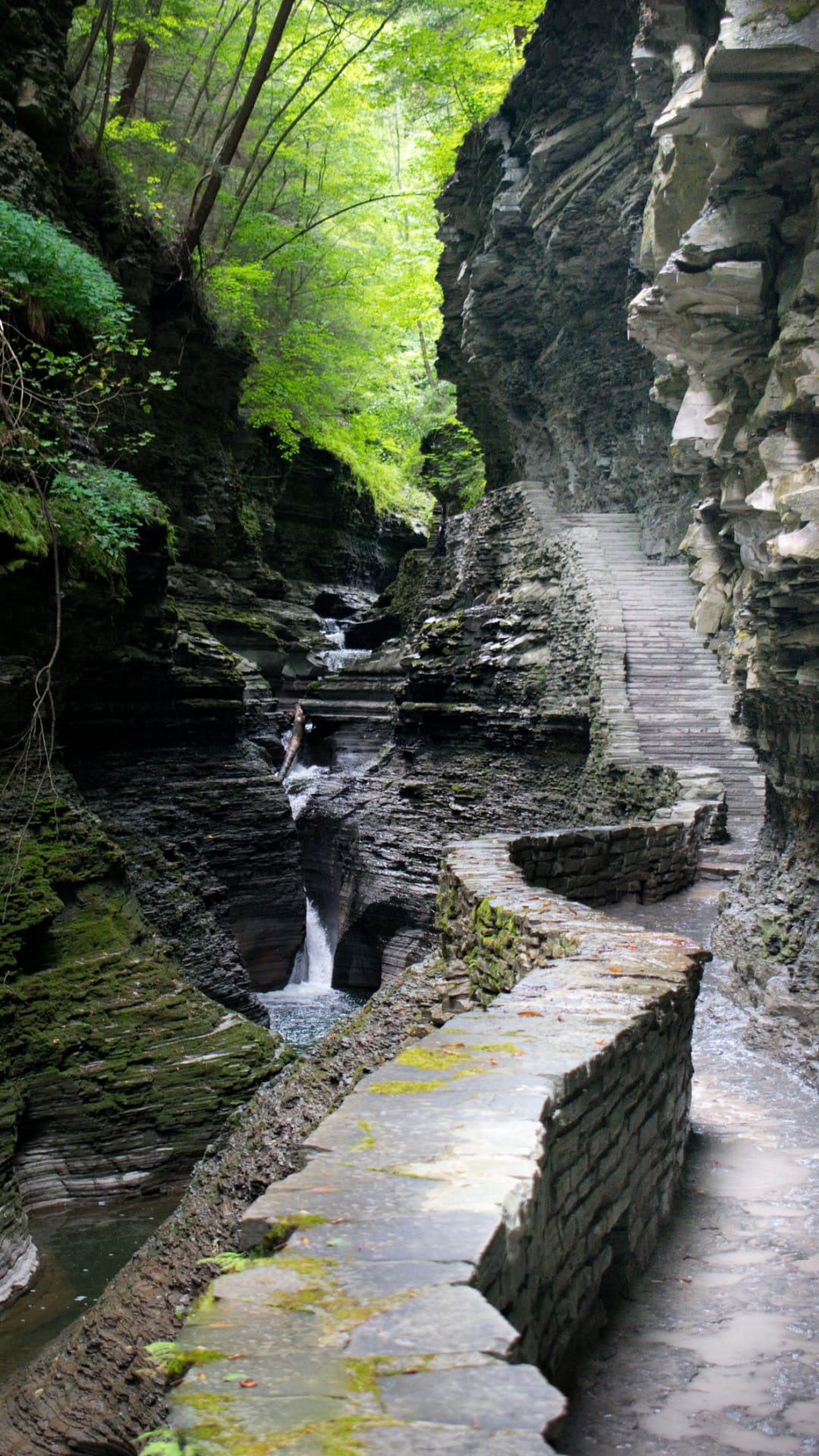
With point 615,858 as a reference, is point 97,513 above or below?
above

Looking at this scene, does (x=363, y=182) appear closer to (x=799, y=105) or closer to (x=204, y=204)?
(x=204, y=204)

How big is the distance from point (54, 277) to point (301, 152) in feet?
54.0

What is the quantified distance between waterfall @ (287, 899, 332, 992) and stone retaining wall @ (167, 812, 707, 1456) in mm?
11586

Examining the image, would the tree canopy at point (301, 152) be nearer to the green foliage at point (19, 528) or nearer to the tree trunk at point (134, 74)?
the tree trunk at point (134, 74)

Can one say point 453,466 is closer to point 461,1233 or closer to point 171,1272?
point 171,1272

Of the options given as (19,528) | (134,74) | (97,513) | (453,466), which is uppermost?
(134,74)

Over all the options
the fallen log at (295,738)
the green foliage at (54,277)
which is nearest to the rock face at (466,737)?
the fallen log at (295,738)

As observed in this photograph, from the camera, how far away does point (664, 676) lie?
17.2m

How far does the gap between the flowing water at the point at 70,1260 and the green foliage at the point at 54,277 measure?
27.4 ft

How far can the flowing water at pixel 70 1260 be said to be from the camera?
21.0ft

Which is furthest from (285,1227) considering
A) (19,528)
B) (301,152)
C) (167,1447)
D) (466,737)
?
(301,152)

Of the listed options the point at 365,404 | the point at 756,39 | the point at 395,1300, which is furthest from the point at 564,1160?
the point at 365,404

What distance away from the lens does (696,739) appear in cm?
1593

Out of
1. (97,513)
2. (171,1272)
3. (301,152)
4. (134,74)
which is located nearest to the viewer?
(171,1272)
